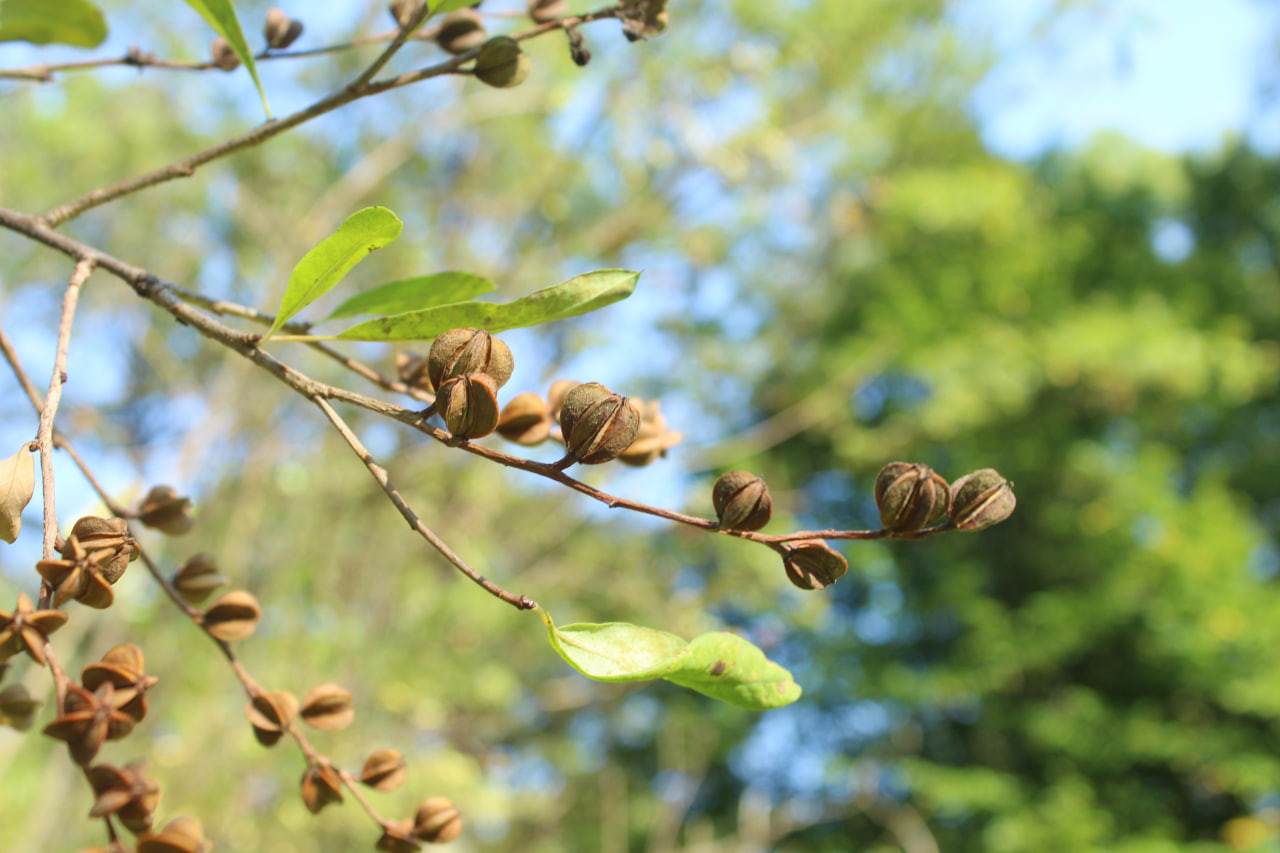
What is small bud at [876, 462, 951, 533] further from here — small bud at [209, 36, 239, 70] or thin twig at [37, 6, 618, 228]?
small bud at [209, 36, 239, 70]

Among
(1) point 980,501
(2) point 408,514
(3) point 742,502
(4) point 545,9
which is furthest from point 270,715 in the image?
(4) point 545,9

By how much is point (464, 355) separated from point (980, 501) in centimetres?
28

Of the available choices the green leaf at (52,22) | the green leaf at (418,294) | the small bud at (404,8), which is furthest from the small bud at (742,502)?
the green leaf at (52,22)

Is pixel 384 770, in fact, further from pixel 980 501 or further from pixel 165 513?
pixel 980 501

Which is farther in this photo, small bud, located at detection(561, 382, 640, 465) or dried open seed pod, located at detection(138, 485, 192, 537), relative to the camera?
dried open seed pod, located at detection(138, 485, 192, 537)

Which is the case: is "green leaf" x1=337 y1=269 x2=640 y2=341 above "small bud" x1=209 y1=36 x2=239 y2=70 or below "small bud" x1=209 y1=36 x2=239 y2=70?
below

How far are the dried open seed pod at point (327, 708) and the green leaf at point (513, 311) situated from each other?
0.96 ft

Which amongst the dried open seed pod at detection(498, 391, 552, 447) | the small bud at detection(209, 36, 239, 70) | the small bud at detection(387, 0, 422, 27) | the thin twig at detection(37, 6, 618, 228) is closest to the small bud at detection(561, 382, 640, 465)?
the dried open seed pod at detection(498, 391, 552, 447)

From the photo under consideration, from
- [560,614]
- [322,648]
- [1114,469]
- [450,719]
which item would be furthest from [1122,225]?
[322,648]

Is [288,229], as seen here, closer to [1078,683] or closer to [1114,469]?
[1114,469]

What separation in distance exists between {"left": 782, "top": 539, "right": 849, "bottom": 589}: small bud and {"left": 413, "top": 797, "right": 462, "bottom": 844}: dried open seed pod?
0.32m

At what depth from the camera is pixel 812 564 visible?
1.49 feet

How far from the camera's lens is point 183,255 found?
6.20m

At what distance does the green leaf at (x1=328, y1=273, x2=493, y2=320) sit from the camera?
2.02 feet
